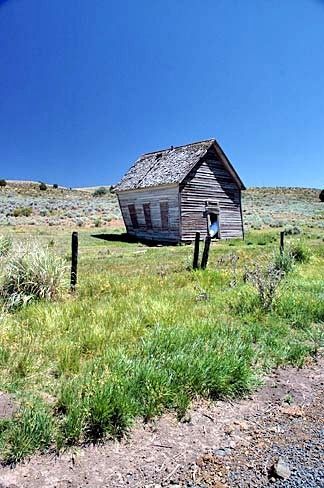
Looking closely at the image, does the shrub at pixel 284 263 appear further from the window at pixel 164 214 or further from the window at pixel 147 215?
the window at pixel 147 215

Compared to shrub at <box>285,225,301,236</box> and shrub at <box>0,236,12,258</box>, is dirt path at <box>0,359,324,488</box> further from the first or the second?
shrub at <box>285,225,301,236</box>

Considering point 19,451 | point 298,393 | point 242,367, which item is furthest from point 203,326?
point 19,451

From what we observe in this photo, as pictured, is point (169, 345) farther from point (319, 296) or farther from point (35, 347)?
point (319, 296)

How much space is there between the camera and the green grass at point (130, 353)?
3080 mm

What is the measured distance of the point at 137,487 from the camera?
252 centimetres

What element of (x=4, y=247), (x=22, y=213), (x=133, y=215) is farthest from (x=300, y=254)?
(x=22, y=213)

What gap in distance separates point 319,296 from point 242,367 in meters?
3.72

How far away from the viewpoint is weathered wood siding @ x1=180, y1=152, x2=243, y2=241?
926 inches

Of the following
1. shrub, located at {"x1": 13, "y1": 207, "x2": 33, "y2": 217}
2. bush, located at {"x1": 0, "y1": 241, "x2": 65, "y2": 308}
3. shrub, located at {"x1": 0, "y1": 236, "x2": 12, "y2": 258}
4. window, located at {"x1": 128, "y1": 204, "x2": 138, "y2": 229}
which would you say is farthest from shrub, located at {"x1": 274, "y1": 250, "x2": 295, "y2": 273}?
shrub, located at {"x1": 13, "y1": 207, "x2": 33, "y2": 217}

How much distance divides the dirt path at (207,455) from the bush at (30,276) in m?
4.10

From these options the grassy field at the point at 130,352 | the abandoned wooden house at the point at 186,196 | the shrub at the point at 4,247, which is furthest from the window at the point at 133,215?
the grassy field at the point at 130,352

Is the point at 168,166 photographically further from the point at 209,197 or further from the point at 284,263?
the point at 284,263

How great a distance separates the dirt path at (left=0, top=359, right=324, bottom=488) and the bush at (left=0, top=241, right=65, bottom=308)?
410 centimetres

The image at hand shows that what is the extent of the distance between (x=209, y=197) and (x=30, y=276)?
62.4 feet
